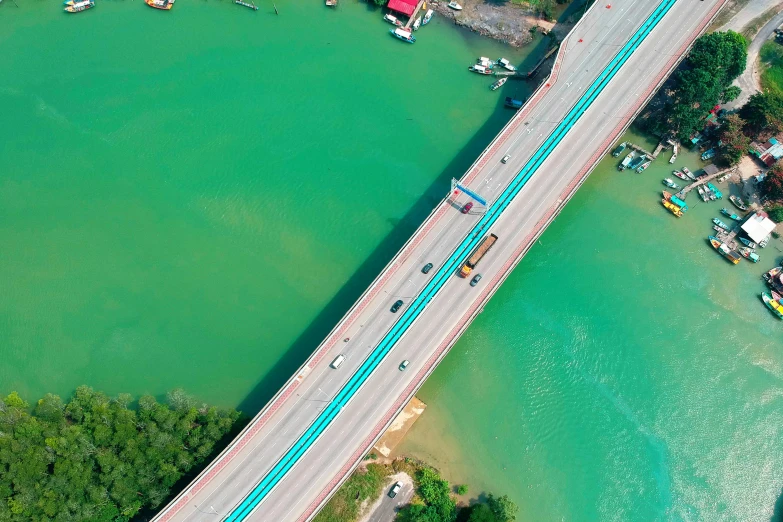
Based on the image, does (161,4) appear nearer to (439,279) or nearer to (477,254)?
(439,279)

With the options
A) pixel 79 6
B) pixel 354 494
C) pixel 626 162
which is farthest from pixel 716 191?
pixel 79 6

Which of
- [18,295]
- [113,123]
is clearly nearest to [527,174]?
[113,123]

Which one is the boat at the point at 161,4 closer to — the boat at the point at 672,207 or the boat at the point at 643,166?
the boat at the point at 643,166

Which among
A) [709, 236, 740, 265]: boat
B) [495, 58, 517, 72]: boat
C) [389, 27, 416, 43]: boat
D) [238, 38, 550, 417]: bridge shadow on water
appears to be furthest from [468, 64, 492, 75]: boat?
[709, 236, 740, 265]: boat

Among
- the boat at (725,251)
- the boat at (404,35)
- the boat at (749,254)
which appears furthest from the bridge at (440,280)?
the boat at (749,254)

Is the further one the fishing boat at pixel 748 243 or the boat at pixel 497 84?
the boat at pixel 497 84

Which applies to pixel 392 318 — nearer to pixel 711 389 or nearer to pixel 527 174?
pixel 527 174

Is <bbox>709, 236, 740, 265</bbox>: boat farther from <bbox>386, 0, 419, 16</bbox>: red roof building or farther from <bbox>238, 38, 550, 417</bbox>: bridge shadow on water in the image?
<bbox>386, 0, 419, 16</bbox>: red roof building
